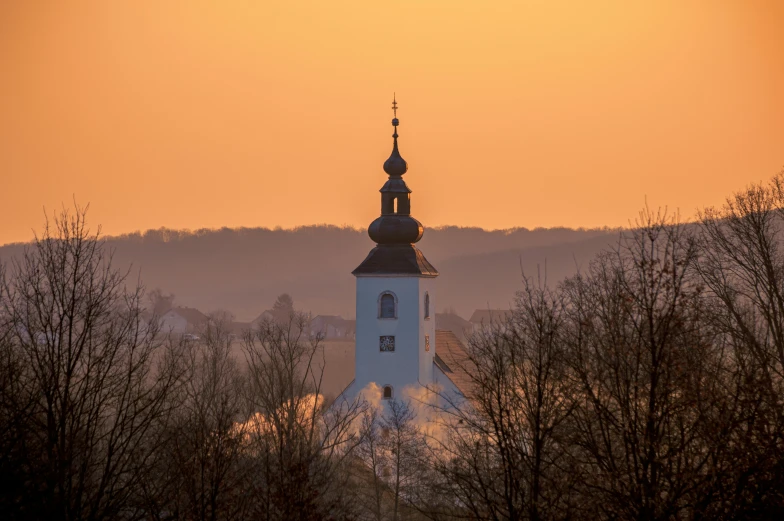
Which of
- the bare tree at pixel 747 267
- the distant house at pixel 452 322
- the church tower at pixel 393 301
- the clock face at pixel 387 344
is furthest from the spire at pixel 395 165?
Result: the distant house at pixel 452 322

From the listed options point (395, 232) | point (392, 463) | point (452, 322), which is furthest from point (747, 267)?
point (452, 322)

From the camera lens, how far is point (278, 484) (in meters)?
17.0

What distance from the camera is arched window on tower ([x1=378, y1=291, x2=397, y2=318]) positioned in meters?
56.4

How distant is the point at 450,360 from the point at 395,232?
7.83 metres

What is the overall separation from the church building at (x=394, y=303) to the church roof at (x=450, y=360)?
1505mm

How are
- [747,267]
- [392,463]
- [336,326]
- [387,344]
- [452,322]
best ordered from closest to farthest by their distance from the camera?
[747,267]
[392,463]
[387,344]
[452,322]
[336,326]

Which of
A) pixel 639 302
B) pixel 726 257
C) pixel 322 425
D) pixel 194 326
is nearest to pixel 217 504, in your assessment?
pixel 639 302

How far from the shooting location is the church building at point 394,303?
55.7m

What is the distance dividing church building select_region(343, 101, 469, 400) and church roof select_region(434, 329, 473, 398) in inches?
59.3

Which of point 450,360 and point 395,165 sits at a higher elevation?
point 395,165

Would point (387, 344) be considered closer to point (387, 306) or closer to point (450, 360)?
point (387, 306)

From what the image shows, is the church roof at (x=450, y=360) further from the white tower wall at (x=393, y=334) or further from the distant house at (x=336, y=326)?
the distant house at (x=336, y=326)

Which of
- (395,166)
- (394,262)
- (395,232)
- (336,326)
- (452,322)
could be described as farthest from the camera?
(336,326)

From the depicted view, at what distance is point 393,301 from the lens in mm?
56531
